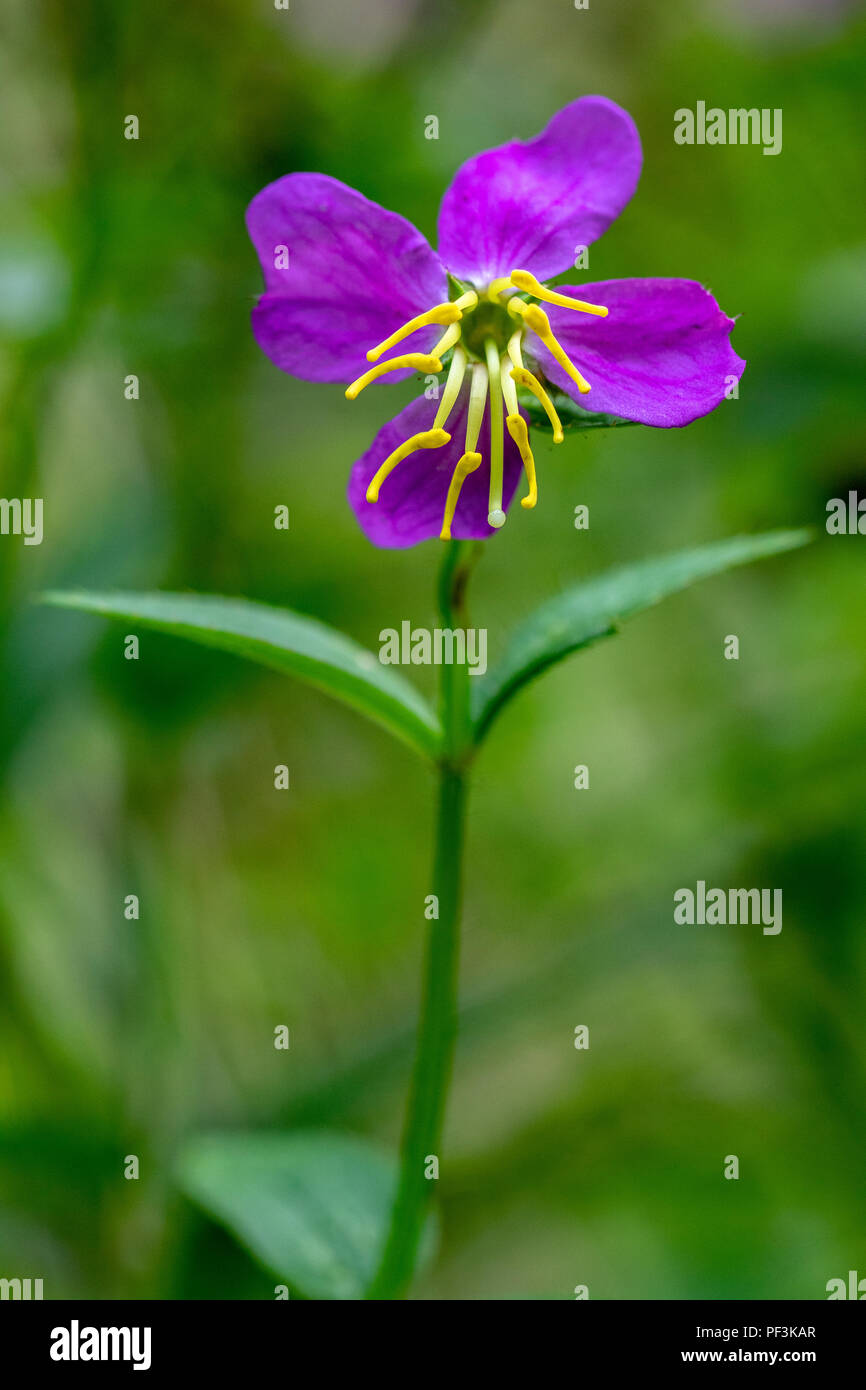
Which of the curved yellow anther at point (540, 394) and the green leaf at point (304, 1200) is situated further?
the green leaf at point (304, 1200)

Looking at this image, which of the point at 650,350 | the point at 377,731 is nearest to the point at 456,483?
the point at 650,350

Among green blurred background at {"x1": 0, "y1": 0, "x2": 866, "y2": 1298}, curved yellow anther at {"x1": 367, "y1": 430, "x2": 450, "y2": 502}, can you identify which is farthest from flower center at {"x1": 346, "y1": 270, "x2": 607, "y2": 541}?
green blurred background at {"x1": 0, "y1": 0, "x2": 866, "y2": 1298}

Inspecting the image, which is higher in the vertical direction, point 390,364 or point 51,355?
point 51,355

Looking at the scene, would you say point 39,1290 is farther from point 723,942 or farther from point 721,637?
point 721,637

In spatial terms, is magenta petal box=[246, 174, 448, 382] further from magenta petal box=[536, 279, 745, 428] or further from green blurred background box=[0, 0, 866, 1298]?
green blurred background box=[0, 0, 866, 1298]

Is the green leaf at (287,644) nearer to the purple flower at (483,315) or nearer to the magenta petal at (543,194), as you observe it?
the purple flower at (483,315)

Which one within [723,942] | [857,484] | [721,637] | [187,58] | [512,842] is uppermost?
[187,58]

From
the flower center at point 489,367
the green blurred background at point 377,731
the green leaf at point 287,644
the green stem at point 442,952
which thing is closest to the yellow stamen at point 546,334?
the flower center at point 489,367

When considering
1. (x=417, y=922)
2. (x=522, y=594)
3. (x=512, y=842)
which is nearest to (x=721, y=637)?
(x=522, y=594)
